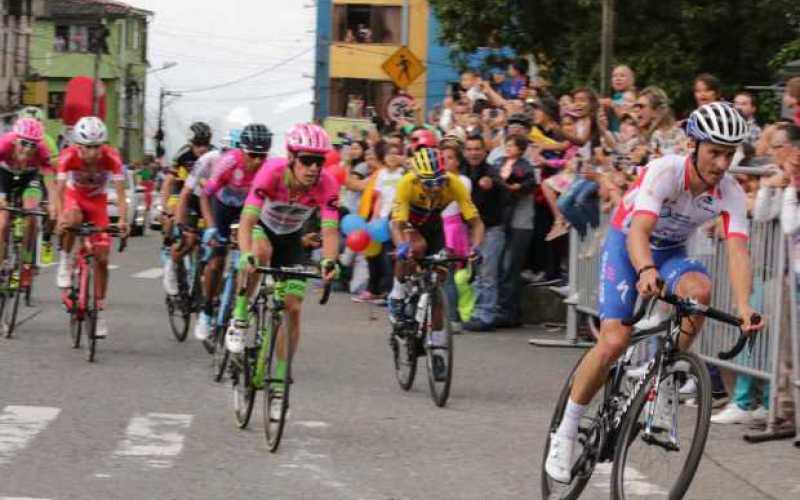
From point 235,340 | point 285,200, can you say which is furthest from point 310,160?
point 235,340

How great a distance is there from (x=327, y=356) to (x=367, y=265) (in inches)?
287

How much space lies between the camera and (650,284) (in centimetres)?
726

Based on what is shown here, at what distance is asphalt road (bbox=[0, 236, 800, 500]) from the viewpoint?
9070 mm

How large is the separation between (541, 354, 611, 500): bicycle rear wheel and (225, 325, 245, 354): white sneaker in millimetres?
3214

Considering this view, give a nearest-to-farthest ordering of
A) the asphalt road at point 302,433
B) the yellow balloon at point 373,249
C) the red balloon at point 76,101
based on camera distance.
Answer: the asphalt road at point 302,433
the yellow balloon at point 373,249
the red balloon at point 76,101

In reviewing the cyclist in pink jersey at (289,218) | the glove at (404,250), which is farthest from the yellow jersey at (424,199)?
the cyclist in pink jersey at (289,218)

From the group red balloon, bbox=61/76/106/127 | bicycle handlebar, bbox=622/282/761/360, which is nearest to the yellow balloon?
bicycle handlebar, bbox=622/282/761/360

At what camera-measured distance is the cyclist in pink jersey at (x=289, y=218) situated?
10594 mm

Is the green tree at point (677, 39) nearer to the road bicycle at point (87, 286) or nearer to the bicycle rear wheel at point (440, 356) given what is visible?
the road bicycle at point (87, 286)

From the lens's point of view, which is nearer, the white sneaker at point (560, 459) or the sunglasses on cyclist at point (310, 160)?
the white sneaker at point (560, 459)

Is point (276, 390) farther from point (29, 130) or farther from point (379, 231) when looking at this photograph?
point (379, 231)

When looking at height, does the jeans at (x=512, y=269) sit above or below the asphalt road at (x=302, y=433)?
above

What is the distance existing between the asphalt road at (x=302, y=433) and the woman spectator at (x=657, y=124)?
2033 mm

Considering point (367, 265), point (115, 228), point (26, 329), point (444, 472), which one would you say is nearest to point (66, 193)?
point (115, 228)
